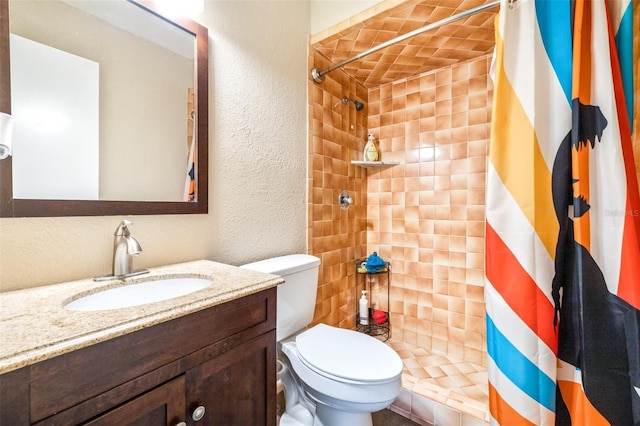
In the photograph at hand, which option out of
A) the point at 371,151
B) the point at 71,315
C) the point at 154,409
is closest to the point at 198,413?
the point at 154,409

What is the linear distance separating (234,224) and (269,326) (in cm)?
60

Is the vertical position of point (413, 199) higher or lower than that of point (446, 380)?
higher

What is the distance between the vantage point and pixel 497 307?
3.22 feet

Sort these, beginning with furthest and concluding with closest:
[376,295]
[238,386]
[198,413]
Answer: [376,295] → [238,386] → [198,413]

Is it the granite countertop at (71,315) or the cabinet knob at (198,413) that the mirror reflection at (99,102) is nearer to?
the granite countertop at (71,315)

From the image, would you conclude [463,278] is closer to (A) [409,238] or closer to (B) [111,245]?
(A) [409,238]

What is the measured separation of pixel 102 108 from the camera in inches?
38.1

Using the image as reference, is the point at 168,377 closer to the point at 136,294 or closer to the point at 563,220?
the point at 136,294

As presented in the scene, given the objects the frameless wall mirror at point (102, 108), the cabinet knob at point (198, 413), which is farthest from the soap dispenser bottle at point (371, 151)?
the cabinet knob at point (198, 413)

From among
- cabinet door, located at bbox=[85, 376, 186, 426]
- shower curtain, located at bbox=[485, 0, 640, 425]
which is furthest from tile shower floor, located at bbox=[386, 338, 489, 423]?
cabinet door, located at bbox=[85, 376, 186, 426]

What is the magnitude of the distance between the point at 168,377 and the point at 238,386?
0.23 metres

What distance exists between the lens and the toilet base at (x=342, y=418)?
118 cm

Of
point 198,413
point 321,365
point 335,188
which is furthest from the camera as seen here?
point 335,188

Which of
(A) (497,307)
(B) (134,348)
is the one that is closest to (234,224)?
(B) (134,348)
